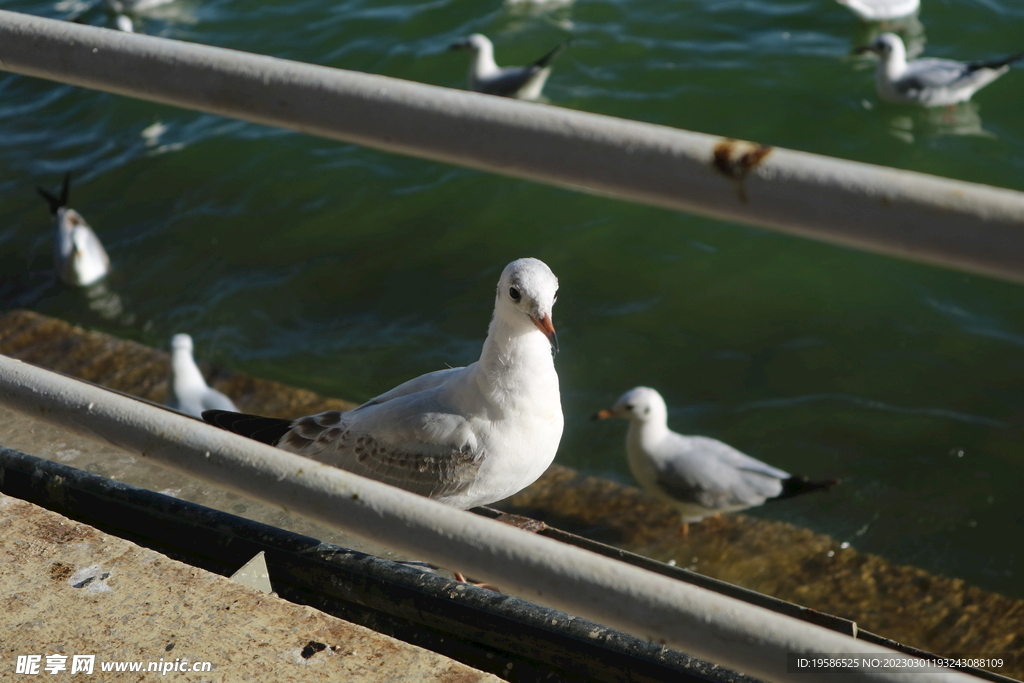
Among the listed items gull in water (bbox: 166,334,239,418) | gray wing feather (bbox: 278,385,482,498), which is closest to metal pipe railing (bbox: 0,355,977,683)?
gray wing feather (bbox: 278,385,482,498)

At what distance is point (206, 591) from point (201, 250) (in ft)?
23.9

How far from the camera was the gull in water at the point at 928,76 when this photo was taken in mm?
8758

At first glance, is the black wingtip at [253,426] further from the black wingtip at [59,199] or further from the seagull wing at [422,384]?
the black wingtip at [59,199]

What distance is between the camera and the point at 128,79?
140 centimetres

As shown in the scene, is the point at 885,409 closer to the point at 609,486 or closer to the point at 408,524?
the point at 609,486

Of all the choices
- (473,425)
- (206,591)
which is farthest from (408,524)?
(473,425)

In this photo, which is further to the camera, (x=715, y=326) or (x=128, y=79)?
(x=715, y=326)

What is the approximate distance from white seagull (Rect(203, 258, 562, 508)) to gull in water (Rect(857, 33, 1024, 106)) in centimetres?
738

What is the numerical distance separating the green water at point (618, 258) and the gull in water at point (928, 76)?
0.72 ft

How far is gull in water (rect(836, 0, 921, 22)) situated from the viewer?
9859 mm

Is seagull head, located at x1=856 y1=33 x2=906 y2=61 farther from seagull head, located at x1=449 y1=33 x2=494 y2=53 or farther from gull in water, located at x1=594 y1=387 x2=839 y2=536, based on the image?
gull in water, located at x1=594 y1=387 x2=839 y2=536

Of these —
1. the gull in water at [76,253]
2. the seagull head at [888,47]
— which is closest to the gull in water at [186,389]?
the gull in water at [76,253]

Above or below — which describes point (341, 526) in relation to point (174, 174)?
above

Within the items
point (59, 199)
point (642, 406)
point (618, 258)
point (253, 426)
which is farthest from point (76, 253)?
point (253, 426)
